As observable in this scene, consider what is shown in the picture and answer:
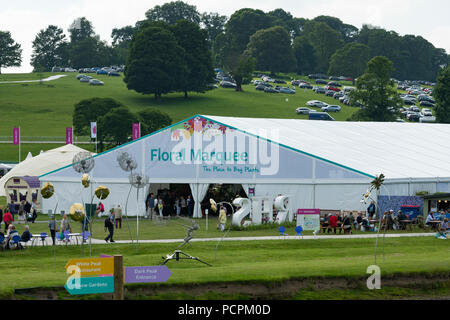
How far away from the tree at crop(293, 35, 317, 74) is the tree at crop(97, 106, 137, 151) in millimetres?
98192

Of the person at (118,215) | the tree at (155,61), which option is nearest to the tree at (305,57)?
the tree at (155,61)

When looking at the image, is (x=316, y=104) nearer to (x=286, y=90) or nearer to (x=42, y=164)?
(x=286, y=90)

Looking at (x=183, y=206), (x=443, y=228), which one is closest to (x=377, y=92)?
(x=183, y=206)

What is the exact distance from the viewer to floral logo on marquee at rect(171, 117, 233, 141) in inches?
1938

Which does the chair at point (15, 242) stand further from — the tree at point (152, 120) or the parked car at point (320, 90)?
the parked car at point (320, 90)

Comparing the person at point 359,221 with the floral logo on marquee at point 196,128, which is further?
the floral logo on marquee at point 196,128

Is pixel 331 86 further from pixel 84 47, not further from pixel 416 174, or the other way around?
pixel 416 174

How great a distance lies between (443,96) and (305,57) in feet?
258

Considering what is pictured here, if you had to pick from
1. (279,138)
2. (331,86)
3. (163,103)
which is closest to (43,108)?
(163,103)

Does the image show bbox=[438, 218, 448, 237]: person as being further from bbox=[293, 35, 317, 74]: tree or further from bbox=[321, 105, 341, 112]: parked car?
bbox=[293, 35, 317, 74]: tree

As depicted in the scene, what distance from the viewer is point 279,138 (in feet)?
160

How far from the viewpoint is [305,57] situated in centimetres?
18650

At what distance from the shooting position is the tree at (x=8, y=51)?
176 meters

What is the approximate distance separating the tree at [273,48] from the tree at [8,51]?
52212mm
